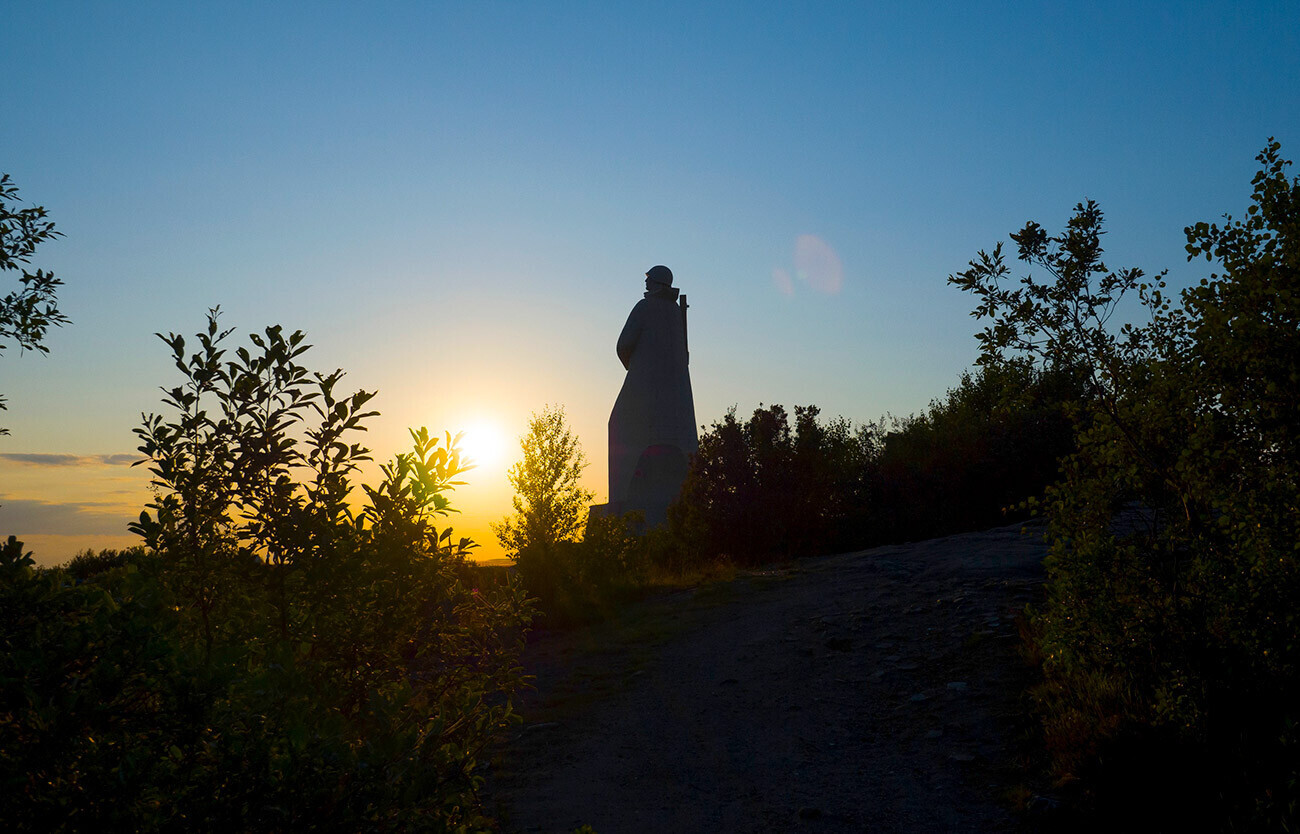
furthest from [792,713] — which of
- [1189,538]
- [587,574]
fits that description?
[587,574]

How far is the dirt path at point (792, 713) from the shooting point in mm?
4863

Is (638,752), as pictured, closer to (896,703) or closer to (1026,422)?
(896,703)

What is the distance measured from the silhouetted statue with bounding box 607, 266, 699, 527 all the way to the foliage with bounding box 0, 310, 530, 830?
52.2 ft

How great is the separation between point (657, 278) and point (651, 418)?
3.52m

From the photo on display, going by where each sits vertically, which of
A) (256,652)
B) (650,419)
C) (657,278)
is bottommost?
(256,652)

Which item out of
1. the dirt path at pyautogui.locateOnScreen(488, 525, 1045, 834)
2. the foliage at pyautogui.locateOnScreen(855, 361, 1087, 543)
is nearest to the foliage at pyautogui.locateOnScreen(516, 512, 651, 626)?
the dirt path at pyautogui.locateOnScreen(488, 525, 1045, 834)

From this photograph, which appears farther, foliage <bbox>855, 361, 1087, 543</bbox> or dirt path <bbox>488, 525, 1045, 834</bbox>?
foliage <bbox>855, 361, 1087, 543</bbox>

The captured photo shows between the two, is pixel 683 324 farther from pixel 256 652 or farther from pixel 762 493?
pixel 256 652

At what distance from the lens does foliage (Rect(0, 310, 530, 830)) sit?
1.85 meters

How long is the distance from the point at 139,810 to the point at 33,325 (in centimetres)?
533

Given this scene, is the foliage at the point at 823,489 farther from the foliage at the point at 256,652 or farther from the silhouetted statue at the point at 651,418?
the foliage at the point at 256,652

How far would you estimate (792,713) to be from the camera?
6418 mm

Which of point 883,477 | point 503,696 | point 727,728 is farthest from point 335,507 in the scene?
point 883,477

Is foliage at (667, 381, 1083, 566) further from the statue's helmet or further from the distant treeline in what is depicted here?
the statue's helmet
